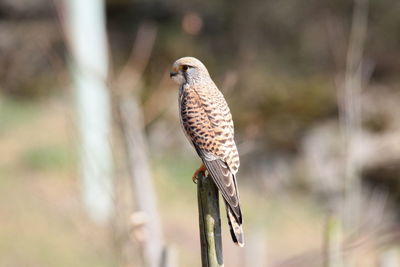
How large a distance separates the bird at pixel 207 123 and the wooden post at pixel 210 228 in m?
0.47

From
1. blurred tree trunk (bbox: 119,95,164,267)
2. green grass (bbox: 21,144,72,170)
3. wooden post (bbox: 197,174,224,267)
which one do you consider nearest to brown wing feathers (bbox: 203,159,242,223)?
wooden post (bbox: 197,174,224,267)

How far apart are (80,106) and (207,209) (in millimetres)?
5577

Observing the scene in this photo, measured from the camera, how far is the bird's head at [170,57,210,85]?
276cm

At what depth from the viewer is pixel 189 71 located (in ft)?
9.21

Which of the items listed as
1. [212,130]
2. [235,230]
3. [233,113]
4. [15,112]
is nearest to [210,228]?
[235,230]

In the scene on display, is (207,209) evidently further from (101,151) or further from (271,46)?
(271,46)

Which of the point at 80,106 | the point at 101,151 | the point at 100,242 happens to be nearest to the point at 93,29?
the point at 80,106

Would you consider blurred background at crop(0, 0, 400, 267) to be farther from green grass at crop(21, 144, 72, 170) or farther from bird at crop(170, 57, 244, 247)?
bird at crop(170, 57, 244, 247)

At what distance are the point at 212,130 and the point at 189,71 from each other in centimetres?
33

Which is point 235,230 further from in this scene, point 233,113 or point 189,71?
point 233,113

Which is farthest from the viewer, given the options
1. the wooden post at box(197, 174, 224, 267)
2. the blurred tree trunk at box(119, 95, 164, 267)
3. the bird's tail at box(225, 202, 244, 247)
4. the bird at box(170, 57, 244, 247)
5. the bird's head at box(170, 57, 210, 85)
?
the blurred tree trunk at box(119, 95, 164, 267)

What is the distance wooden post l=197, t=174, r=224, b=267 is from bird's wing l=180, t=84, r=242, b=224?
1.78 feet

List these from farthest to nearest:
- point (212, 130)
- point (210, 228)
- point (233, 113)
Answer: point (233, 113) → point (212, 130) → point (210, 228)

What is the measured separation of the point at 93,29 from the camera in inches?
315
